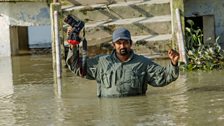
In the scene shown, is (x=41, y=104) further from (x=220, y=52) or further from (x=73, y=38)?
(x=220, y=52)

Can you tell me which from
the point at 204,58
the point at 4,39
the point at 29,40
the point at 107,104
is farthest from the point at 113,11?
the point at 29,40

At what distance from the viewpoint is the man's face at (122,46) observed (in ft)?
25.4

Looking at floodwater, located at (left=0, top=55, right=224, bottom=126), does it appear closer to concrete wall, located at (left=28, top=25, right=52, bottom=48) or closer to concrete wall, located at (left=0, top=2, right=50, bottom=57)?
concrete wall, located at (left=0, top=2, right=50, bottom=57)

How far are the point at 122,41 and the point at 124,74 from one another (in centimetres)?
43

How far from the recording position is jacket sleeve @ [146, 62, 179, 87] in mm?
7688

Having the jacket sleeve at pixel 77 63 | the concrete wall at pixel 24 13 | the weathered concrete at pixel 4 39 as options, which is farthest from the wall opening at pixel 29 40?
the jacket sleeve at pixel 77 63

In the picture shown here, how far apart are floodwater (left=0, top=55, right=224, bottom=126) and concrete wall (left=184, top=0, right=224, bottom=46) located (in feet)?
11.2

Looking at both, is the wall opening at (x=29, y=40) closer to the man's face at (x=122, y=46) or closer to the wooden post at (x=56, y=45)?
the wooden post at (x=56, y=45)

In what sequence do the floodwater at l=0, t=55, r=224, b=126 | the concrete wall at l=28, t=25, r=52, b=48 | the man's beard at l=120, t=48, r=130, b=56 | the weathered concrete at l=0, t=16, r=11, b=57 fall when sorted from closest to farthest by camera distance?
the floodwater at l=0, t=55, r=224, b=126
the man's beard at l=120, t=48, r=130, b=56
the weathered concrete at l=0, t=16, r=11, b=57
the concrete wall at l=28, t=25, r=52, b=48

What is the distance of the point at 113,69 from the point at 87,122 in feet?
4.57

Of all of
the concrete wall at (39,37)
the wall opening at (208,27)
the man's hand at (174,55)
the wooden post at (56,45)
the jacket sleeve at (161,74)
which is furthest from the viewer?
the concrete wall at (39,37)

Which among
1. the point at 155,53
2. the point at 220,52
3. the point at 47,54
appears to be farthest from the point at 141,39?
the point at 47,54

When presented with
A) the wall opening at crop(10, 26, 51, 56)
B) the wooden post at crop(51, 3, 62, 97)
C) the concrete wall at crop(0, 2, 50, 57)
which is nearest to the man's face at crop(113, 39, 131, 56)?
the wooden post at crop(51, 3, 62, 97)

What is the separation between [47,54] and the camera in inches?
611
